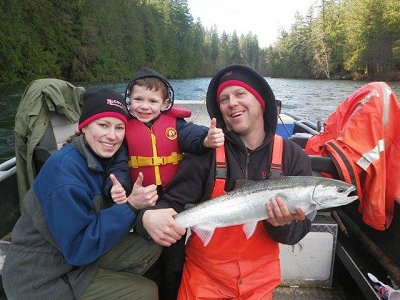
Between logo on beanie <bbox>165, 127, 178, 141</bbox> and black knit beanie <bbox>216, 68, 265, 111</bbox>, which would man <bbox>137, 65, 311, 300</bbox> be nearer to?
black knit beanie <bbox>216, 68, 265, 111</bbox>

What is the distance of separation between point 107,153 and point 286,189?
3.55ft

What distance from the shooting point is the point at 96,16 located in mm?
42188

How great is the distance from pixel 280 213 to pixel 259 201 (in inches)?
5.0

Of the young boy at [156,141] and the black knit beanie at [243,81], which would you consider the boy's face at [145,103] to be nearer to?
the young boy at [156,141]

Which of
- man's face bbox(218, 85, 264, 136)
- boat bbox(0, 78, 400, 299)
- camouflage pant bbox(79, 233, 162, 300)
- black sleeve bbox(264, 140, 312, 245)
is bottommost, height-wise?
boat bbox(0, 78, 400, 299)

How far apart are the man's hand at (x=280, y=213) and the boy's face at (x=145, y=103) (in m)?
1.13

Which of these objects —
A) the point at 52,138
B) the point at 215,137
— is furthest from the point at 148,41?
the point at 215,137

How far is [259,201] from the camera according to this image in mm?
1834

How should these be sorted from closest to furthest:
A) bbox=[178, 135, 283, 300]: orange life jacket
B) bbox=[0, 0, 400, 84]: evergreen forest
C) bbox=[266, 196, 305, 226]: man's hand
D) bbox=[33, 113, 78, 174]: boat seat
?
bbox=[266, 196, 305, 226]: man's hand, bbox=[178, 135, 283, 300]: orange life jacket, bbox=[33, 113, 78, 174]: boat seat, bbox=[0, 0, 400, 84]: evergreen forest

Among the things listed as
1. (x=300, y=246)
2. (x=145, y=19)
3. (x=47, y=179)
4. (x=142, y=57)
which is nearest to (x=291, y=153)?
(x=300, y=246)

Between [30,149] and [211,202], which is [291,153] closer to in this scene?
[211,202]

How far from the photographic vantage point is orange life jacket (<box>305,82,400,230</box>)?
7.88 feet

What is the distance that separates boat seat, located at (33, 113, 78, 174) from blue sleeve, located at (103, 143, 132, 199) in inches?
45.6

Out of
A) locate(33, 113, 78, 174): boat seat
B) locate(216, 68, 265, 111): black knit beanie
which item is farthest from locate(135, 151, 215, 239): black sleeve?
locate(33, 113, 78, 174): boat seat
